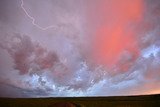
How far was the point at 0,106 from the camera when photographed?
34.4 meters

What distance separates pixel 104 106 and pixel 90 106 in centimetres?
242

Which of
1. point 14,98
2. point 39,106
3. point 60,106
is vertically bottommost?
point 60,106

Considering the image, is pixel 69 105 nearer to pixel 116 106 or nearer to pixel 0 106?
pixel 116 106

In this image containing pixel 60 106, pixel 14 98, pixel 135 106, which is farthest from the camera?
pixel 14 98

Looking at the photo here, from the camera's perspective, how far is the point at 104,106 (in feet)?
113

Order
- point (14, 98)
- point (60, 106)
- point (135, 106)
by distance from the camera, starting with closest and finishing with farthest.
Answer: point (60, 106) < point (135, 106) < point (14, 98)

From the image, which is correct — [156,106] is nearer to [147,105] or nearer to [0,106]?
[147,105]

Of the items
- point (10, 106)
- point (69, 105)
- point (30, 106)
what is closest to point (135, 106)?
point (69, 105)

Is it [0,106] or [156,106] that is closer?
[156,106]

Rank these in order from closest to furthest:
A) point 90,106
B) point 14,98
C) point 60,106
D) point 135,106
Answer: point 60,106 < point 135,106 < point 90,106 < point 14,98

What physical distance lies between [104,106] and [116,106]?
7.87ft

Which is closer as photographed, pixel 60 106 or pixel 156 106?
pixel 60 106

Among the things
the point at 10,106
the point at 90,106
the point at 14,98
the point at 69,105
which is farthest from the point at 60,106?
the point at 14,98

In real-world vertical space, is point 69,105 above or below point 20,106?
below
